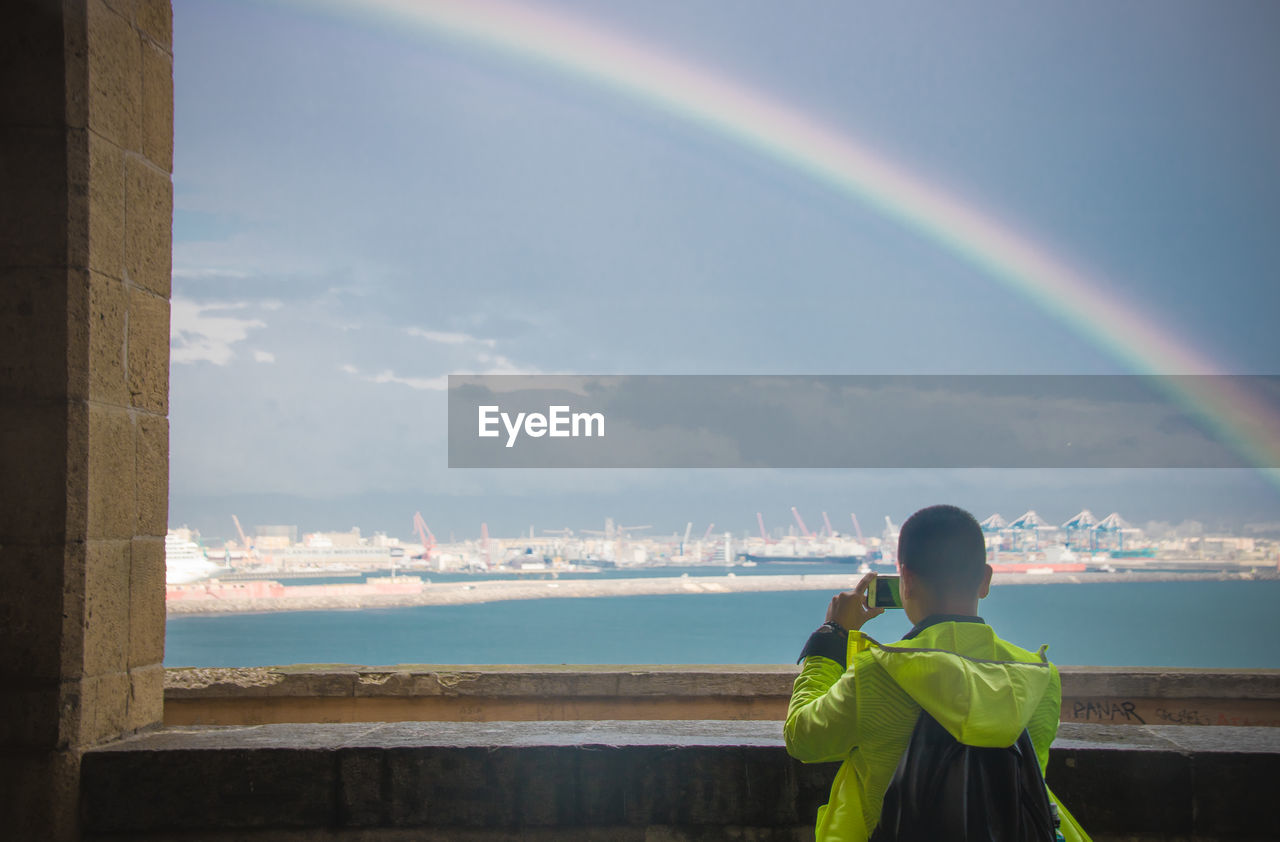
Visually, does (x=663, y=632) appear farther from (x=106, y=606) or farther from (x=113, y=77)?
(x=113, y=77)

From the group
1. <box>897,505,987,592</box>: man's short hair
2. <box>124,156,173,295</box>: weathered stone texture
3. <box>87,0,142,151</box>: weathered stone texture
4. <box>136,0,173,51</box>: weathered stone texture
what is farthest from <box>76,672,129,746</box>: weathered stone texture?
<box>897,505,987,592</box>: man's short hair

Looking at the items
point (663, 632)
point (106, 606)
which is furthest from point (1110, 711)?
point (663, 632)

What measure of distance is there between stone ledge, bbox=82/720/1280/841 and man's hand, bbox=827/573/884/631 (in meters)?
0.88

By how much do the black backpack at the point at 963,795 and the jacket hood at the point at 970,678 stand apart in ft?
0.13

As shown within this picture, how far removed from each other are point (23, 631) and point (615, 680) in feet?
15.7

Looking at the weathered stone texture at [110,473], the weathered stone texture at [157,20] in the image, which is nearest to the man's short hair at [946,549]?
the weathered stone texture at [110,473]

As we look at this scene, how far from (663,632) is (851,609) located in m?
121

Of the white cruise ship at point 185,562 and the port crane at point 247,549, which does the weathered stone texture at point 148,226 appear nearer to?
the white cruise ship at point 185,562

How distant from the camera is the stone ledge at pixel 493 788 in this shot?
228cm

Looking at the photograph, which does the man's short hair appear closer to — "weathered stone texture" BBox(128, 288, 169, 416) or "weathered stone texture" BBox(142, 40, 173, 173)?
"weathered stone texture" BBox(128, 288, 169, 416)

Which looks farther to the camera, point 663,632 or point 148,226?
point 663,632

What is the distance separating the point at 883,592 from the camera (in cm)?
154

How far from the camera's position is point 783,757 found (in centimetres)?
228

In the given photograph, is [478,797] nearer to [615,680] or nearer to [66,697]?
[66,697]
